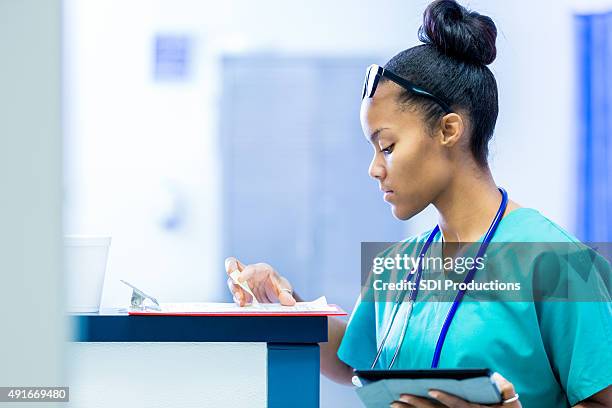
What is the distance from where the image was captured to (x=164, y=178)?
2848 millimetres

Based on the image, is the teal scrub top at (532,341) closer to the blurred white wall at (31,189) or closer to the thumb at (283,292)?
the thumb at (283,292)

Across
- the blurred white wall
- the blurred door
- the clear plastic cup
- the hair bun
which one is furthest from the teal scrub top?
the blurred door

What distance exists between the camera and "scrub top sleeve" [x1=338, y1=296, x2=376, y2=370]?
1.05 m

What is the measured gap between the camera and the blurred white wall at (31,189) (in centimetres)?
33

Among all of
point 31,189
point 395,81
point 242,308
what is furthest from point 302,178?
point 31,189

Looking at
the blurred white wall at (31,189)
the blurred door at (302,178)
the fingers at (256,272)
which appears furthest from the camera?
the blurred door at (302,178)

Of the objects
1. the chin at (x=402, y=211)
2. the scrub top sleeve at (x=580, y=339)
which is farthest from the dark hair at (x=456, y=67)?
the scrub top sleeve at (x=580, y=339)

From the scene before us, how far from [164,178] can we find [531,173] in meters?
1.36

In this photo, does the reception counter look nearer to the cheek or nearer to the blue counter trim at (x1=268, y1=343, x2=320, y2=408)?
the blue counter trim at (x1=268, y1=343, x2=320, y2=408)

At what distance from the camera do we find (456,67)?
942mm

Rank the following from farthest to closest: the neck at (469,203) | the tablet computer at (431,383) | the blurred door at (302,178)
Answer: the blurred door at (302,178), the neck at (469,203), the tablet computer at (431,383)

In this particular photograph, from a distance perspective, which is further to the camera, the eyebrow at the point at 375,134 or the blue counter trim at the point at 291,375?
the eyebrow at the point at 375,134

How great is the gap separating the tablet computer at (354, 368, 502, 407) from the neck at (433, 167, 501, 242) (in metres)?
0.33

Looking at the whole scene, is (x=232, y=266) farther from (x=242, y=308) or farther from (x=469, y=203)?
(x=469, y=203)
